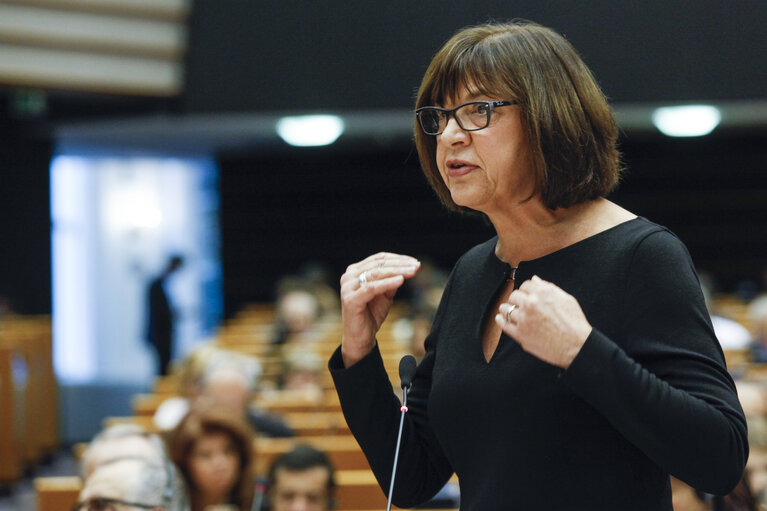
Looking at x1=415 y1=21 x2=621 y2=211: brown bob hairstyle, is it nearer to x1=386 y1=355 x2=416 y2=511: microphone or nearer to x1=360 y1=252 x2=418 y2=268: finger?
x1=360 y1=252 x2=418 y2=268: finger

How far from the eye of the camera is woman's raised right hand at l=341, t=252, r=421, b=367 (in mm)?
1474

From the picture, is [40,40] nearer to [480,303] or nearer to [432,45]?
[432,45]

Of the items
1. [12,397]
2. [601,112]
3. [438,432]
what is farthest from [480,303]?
[12,397]

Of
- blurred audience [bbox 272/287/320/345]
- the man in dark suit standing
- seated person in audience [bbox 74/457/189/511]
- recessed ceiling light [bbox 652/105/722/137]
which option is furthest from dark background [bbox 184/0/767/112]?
the man in dark suit standing

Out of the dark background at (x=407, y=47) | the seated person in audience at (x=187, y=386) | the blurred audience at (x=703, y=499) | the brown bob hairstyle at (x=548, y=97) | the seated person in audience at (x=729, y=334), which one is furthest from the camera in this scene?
the seated person in audience at (x=729, y=334)

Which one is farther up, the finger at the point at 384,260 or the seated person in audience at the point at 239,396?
the finger at the point at 384,260

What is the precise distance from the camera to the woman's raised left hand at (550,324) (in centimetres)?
119

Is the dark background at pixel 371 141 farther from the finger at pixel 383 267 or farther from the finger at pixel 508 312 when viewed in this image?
the finger at pixel 508 312

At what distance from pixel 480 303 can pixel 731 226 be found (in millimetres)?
12149

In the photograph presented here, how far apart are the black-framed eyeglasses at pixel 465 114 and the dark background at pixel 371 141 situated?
0.64 metres

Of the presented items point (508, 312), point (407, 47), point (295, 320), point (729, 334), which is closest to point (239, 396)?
point (407, 47)

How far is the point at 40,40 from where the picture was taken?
5246 millimetres

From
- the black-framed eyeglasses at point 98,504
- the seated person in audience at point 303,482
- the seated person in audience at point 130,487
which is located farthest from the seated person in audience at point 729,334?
the black-framed eyeglasses at point 98,504

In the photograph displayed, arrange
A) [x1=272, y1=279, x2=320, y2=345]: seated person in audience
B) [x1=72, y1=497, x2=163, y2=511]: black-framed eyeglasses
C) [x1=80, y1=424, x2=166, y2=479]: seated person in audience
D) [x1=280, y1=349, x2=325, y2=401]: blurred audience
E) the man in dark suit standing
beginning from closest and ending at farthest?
[x1=72, y1=497, x2=163, y2=511]: black-framed eyeglasses, [x1=80, y1=424, x2=166, y2=479]: seated person in audience, [x1=280, y1=349, x2=325, y2=401]: blurred audience, [x1=272, y1=279, x2=320, y2=345]: seated person in audience, the man in dark suit standing
